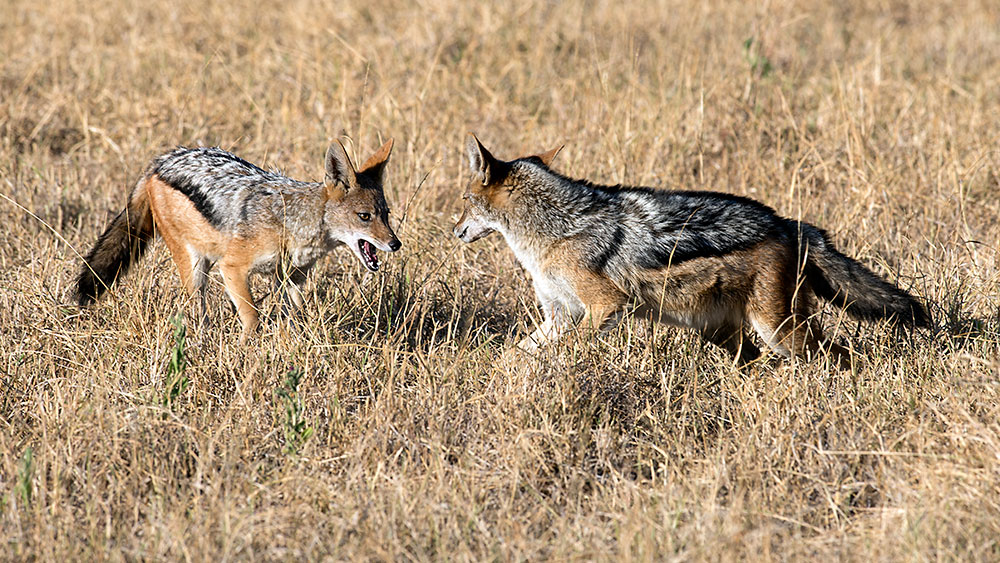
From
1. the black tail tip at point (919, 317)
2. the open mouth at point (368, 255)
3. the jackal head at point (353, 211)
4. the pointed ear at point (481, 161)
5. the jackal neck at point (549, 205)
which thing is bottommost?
the open mouth at point (368, 255)

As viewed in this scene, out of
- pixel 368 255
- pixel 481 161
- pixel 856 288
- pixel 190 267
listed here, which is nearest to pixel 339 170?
pixel 368 255

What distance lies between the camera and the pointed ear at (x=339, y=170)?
577 centimetres

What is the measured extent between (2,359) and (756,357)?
3858mm

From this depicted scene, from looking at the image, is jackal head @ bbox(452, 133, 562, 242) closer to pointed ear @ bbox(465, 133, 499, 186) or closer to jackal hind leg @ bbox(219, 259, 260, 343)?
pointed ear @ bbox(465, 133, 499, 186)

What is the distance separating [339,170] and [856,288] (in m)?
2.80

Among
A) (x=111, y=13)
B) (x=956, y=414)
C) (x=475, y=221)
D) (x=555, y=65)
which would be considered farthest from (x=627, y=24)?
(x=956, y=414)

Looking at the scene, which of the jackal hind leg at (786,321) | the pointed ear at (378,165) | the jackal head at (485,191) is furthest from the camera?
the pointed ear at (378,165)

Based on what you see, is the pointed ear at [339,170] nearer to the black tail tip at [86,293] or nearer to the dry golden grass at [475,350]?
the dry golden grass at [475,350]

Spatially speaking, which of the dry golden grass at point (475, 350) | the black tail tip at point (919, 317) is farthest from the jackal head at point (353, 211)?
the black tail tip at point (919, 317)

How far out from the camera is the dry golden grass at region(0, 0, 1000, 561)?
13.2 ft

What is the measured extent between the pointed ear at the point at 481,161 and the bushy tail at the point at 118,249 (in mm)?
2076

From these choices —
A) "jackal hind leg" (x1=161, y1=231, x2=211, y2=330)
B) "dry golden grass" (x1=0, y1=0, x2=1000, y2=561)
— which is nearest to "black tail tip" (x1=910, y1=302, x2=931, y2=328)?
"dry golden grass" (x1=0, y1=0, x2=1000, y2=561)

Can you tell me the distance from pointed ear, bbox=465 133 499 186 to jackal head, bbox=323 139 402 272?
23.2 inches

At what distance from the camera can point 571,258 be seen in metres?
5.41
